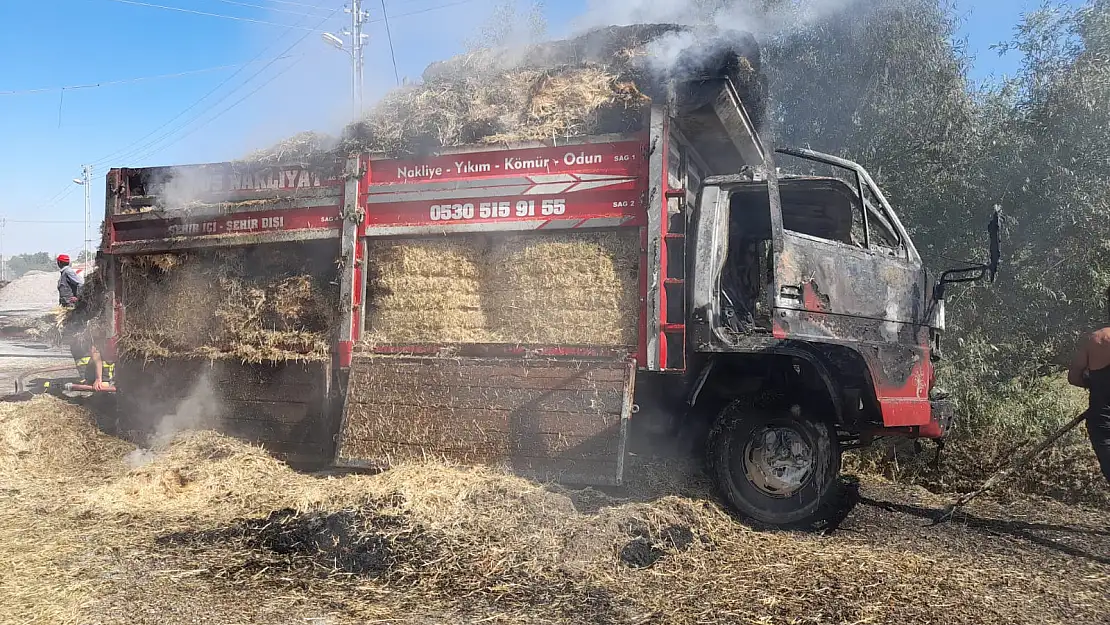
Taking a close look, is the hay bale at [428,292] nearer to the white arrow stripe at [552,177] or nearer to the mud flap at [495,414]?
the mud flap at [495,414]

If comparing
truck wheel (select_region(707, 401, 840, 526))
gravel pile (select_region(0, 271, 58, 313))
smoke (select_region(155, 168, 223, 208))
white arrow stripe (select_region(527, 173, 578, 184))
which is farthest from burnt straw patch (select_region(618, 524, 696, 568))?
gravel pile (select_region(0, 271, 58, 313))

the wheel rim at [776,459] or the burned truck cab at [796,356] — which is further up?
the burned truck cab at [796,356]

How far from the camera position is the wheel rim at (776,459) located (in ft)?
16.3

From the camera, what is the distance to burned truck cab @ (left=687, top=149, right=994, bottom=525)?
15.9ft

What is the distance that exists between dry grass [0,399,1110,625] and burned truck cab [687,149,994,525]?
46cm

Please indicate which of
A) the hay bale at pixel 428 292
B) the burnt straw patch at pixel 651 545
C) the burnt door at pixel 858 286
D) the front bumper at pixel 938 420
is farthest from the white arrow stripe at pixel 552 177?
the front bumper at pixel 938 420

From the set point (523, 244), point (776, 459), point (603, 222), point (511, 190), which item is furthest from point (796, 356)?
point (511, 190)

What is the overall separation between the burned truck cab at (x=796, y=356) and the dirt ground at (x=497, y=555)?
395mm

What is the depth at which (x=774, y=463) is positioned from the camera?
5.02m

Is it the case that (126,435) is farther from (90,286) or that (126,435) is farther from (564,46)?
(564,46)

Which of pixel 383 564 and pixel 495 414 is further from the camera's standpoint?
pixel 495 414

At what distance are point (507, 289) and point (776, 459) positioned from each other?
2204 mm

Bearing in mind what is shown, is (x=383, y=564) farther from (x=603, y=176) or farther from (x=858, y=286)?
(x=858, y=286)

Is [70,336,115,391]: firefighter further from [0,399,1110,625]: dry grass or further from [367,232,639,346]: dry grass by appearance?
[367,232,639,346]: dry grass
